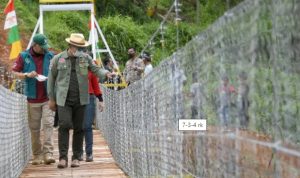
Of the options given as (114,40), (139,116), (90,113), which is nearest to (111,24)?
(114,40)

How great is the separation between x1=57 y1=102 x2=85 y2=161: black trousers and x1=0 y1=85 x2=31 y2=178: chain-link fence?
1.43 ft

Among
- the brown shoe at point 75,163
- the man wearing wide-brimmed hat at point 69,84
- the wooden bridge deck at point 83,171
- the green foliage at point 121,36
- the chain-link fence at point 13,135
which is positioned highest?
the green foliage at point 121,36

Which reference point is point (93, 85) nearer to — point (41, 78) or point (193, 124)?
point (41, 78)

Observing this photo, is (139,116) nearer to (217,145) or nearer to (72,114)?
(72,114)

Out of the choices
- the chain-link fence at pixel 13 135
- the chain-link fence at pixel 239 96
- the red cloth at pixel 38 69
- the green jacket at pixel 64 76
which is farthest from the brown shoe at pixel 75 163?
the chain-link fence at pixel 239 96

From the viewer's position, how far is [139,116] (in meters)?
5.97

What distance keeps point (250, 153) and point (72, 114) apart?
535cm

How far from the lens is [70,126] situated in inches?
295

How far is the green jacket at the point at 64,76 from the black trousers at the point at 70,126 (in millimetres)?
104

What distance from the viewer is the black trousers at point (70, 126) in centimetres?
741

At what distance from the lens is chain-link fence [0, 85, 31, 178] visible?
223 inches

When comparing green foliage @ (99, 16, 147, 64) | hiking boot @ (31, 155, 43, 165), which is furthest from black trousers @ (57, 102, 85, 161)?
green foliage @ (99, 16, 147, 64)

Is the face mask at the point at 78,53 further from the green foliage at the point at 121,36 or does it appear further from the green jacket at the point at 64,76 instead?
the green foliage at the point at 121,36

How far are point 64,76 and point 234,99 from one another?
5.02 metres
